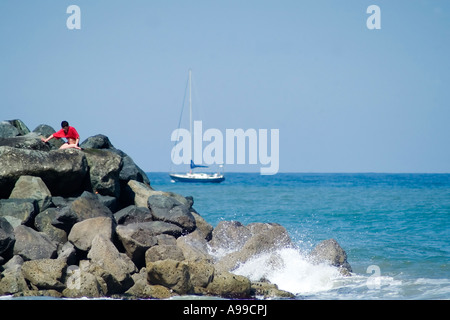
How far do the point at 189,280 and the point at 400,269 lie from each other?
22.7 feet

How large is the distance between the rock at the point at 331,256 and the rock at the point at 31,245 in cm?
627

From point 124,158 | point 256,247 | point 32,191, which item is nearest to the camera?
point 32,191

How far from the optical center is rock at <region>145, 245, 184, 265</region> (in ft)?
42.9

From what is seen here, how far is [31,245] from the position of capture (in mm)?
12906

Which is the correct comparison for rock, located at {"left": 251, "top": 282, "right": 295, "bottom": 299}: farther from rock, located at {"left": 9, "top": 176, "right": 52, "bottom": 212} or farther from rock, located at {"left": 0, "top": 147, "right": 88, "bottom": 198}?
rock, located at {"left": 0, "top": 147, "right": 88, "bottom": 198}

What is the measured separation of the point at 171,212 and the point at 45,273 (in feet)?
16.5

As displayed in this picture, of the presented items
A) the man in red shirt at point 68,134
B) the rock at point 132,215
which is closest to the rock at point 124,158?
the man in red shirt at point 68,134

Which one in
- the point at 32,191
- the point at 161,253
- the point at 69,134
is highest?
the point at 69,134

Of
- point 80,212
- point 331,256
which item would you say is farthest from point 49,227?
point 331,256

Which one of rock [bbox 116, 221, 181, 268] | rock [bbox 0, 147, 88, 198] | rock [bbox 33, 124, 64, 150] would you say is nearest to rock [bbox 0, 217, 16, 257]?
rock [bbox 116, 221, 181, 268]

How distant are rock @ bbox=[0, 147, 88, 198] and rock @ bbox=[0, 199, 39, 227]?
90cm

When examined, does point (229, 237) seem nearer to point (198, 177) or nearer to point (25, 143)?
point (25, 143)

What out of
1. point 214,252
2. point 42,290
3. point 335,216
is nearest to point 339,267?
point 214,252
